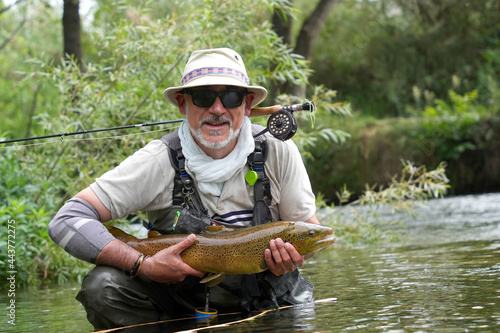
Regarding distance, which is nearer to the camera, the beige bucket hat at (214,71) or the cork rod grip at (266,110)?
the beige bucket hat at (214,71)

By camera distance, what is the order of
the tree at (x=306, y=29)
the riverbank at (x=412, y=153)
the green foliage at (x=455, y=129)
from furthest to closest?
the green foliage at (x=455, y=129), the riverbank at (x=412, y=153), the tree at (x=306, y=29)

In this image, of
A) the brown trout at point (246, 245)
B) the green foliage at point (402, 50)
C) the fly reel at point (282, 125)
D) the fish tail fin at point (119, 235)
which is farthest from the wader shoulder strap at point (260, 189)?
the green foliage at point (402, 50)

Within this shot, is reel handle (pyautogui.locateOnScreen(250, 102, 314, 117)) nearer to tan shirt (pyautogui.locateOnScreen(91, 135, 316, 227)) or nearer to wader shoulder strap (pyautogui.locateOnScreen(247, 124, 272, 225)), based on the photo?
tan shirt (pyautogui.locateOnScreen(91, 135, 316, 227))

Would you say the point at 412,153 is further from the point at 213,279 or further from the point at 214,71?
the point at 213,279

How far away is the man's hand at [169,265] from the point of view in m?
3.21

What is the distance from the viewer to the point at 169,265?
3.21 meters

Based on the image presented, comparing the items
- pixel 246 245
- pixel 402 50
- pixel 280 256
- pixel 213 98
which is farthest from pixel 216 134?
pixel 402 50

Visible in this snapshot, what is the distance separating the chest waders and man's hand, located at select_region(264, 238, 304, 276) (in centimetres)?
32

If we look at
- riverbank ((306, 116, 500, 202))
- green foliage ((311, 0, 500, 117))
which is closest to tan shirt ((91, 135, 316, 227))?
riverbank ((306, 116, 500, 202))

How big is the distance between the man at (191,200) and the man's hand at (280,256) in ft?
0.05

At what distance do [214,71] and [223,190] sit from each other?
667 millimetres

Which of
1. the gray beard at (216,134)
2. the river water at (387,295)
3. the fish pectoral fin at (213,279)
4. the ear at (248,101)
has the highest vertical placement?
the ear at (248,101)

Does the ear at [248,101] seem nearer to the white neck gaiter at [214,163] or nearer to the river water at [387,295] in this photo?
the white neck gaiter at [214,163]

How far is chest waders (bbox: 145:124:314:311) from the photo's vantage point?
3.49 metres
